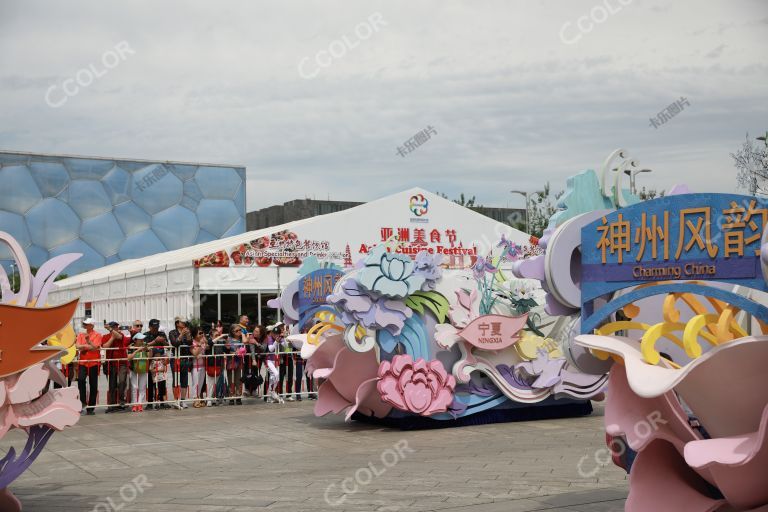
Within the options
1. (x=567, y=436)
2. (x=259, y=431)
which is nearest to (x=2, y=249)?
(x=259, y=431)

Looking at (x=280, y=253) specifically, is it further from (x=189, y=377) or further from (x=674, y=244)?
(x=674, y=244)

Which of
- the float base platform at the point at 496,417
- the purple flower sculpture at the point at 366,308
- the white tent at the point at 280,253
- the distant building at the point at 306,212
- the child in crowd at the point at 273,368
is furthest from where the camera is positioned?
the distant building at the point at 306,212

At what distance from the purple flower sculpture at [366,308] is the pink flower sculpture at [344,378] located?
64 centimetres

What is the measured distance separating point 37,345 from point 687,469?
4.80 metres

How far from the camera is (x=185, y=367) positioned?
50.0 ft

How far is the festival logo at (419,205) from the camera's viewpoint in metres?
25.0

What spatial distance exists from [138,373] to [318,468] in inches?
268

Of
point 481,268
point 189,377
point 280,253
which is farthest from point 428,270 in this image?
point 280,253

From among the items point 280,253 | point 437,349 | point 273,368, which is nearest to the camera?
point 437,349

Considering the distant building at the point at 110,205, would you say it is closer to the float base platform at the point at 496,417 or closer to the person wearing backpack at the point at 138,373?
the person wearing backpack at the point at 138,373

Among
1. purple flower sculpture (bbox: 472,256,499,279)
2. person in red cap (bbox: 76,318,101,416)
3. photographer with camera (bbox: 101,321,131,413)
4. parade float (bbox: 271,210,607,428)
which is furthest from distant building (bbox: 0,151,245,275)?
purple flower sculpture (bbox: 472,256,499,279)

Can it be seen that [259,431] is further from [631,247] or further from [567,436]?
[631,247]

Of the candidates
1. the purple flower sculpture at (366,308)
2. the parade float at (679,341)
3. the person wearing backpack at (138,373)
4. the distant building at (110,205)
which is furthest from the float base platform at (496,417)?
the distant building at (110,205)

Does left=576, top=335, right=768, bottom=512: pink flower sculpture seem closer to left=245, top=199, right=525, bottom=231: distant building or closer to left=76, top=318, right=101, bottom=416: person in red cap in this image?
left=76, top=318, right=101, bottom=416: person in red cap
